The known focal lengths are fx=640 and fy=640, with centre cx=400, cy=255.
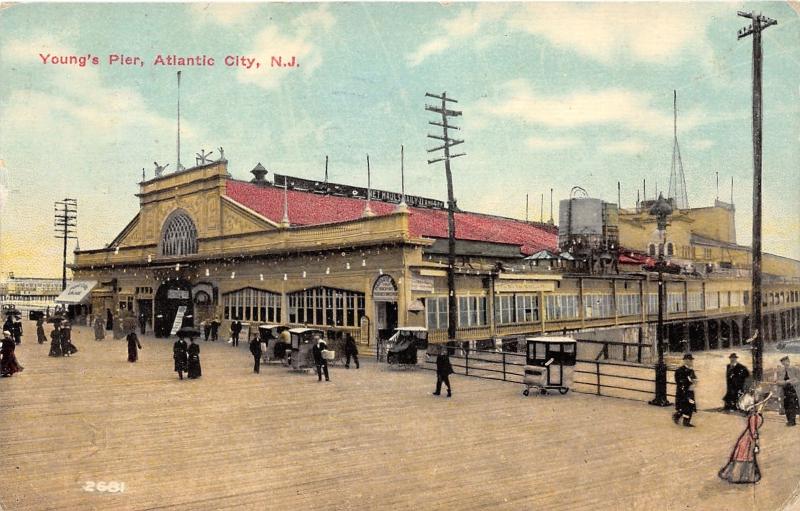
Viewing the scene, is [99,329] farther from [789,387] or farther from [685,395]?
[789,387]

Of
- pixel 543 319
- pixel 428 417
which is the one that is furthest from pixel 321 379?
pixel 543 319

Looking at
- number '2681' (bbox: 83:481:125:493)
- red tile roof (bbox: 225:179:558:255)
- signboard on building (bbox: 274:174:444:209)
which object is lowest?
number '2681' (bbox: 83:481:125:493)

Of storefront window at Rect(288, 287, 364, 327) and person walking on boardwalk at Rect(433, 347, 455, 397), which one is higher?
storefront window at Rect(288, 287, 364, 327)

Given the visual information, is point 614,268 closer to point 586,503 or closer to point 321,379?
point 321,379

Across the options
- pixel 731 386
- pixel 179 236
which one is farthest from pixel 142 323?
pixel 731 386

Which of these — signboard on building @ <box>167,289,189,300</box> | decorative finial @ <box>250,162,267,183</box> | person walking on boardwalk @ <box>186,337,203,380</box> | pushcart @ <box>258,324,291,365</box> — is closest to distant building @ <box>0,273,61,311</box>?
person walking on boardwalk @ <box>186,337,203,380</box>

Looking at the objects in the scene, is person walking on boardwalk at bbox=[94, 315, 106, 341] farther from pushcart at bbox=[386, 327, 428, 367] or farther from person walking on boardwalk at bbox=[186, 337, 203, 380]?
pushcart at bbox=[386, 327, 428, 367]
